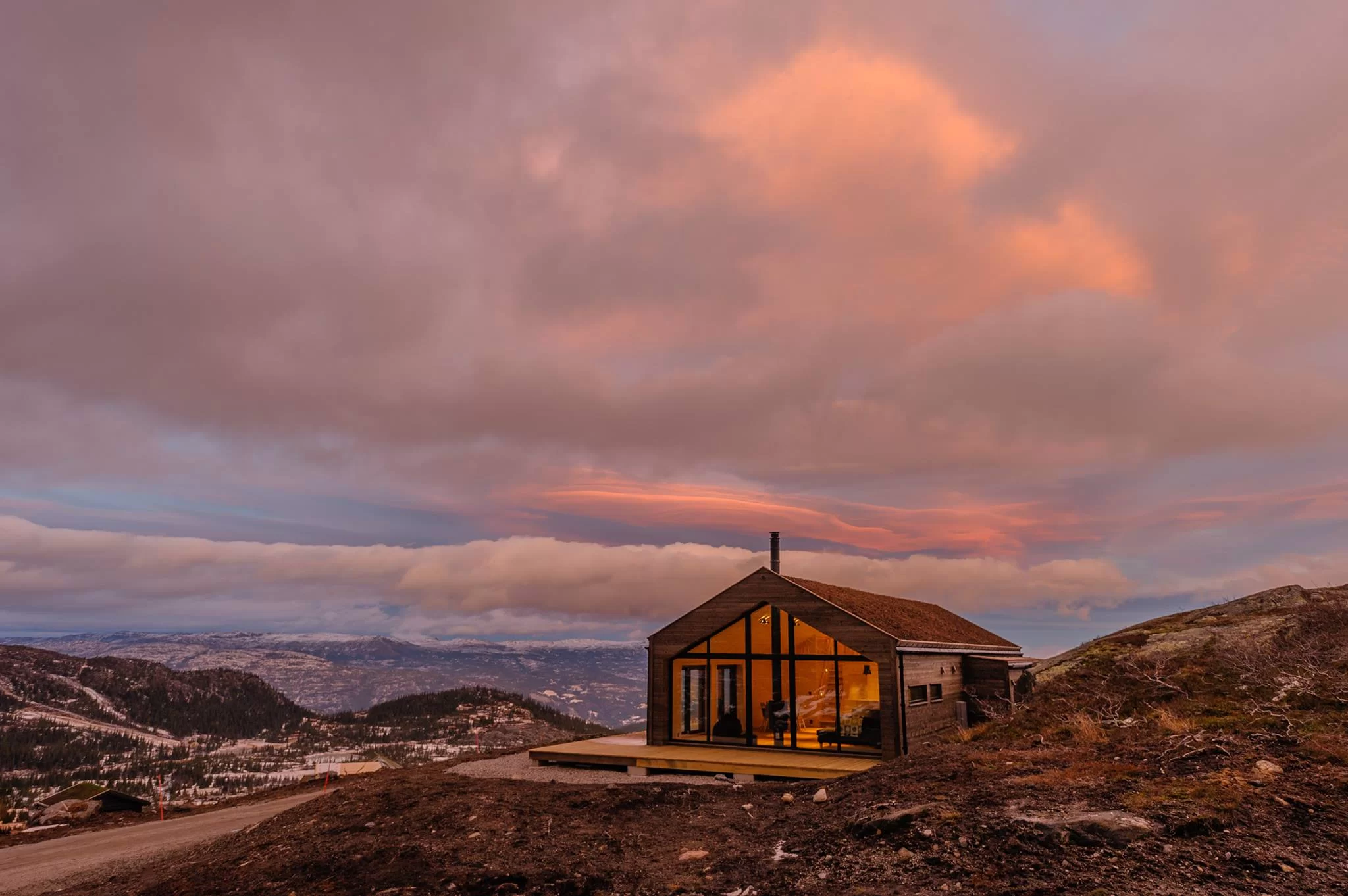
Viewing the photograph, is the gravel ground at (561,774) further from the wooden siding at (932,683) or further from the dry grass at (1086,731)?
the dry grass at (1086,731)

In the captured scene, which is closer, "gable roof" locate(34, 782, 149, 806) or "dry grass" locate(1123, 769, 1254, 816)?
"dry grass" locate(1123, 769, 1254, 816)

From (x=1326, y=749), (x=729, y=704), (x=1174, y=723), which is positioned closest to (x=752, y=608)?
(x=729, y=704)

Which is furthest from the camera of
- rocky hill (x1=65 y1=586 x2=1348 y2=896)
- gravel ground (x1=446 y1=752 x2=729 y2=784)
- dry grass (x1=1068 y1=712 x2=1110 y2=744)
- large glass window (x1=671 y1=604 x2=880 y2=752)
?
large glass window (x1=671 y1=604 x2=880 y2=752)

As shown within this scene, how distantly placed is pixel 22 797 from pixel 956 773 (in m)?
55.1

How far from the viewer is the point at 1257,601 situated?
985 inches

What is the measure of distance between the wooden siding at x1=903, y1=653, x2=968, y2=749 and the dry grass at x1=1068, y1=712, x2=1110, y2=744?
20.3 feet

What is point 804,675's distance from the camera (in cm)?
2181

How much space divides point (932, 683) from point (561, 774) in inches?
436

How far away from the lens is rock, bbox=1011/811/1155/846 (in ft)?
26.0

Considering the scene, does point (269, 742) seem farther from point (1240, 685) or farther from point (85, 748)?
point (1240, 685)

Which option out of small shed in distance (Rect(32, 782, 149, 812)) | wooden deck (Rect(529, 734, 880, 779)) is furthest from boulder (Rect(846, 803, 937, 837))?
small shed in distance (Rect(32, 782, 149, 812))

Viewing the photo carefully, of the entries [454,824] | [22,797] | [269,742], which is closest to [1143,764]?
[454,824]

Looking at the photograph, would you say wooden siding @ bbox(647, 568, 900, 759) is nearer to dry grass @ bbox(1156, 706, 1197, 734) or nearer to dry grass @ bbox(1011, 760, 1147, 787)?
dry grass @ bbox(1156, 706, 1197, 734)

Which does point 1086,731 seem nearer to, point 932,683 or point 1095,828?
point 1095,828
